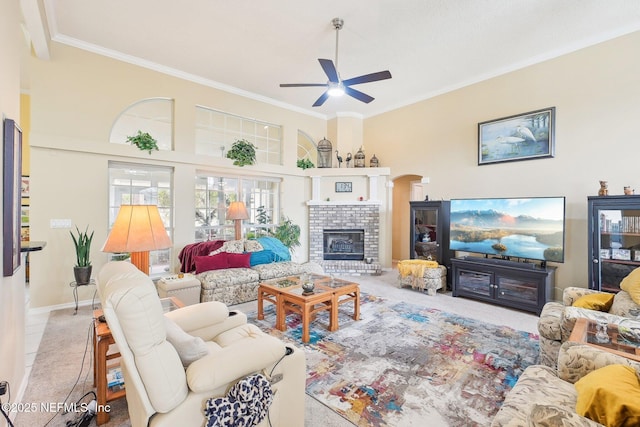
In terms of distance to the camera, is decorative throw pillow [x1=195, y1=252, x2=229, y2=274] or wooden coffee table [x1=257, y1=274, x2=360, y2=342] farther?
decorative throw pillow [x1=195, y1=252, x2=229, y2=274]

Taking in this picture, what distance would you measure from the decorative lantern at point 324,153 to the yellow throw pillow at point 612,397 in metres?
6.33

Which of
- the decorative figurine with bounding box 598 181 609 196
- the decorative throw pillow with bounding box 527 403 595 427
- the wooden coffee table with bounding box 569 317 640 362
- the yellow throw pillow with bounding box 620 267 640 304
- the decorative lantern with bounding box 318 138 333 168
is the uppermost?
the decorative lantern with bounding box 318 138 333 168

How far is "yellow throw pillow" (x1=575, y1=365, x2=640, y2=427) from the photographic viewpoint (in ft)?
3.47

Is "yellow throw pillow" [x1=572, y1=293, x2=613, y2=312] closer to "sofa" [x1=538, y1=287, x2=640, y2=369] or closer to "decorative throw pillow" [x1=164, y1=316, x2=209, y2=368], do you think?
"sofa" [x1=538, y1=287, x2=640, y2=369]

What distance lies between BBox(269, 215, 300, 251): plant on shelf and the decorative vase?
10.7 ft

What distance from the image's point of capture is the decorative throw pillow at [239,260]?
4.40 metres

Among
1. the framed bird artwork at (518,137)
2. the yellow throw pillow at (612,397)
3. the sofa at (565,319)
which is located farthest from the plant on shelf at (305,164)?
the yellow throw pillow at (612,397)

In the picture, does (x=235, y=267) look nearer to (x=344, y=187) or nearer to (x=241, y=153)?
(x=241, y=153)

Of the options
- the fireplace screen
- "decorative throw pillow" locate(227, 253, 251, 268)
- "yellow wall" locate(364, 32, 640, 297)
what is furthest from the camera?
the fireplace screen

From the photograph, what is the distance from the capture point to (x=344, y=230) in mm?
6730

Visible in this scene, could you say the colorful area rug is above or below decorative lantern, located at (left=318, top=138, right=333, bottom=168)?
below

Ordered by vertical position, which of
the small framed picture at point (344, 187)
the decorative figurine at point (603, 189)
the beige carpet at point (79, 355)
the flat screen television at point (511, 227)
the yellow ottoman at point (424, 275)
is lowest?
the beige carpet at point (79, 355)

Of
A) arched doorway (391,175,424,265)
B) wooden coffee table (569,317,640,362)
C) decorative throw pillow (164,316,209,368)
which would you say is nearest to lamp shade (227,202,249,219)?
decorative throw pillow (164,316,209,368)

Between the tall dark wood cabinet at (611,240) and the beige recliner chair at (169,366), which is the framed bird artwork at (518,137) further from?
the beige recliner chair at (169,366)
